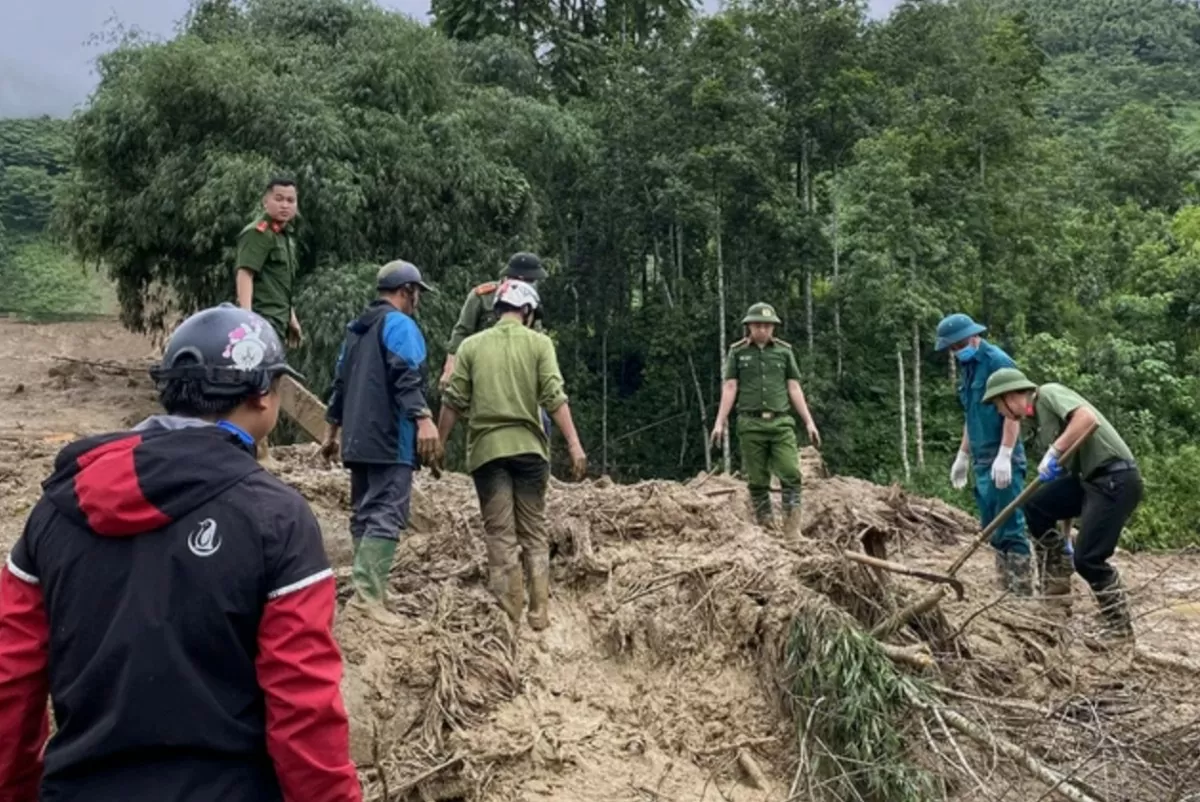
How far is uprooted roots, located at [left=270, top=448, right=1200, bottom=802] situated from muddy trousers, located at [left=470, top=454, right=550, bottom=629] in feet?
0.38

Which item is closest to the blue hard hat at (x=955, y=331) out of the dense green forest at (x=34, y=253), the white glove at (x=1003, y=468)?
the white glove at (x=1003, y=468)

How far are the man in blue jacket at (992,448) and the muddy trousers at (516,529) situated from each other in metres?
2.72

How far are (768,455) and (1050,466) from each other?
7.06ft

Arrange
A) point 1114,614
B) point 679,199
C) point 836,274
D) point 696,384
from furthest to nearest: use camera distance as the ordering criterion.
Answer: point 696,384
point 836,274
point 679,199
point 1114,614

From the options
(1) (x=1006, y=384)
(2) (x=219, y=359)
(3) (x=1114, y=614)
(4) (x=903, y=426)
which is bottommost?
(4) (x=903, y=426)

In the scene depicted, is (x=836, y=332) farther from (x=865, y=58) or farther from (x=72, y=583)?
(x=72, y=583)

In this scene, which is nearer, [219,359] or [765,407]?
[219,359]

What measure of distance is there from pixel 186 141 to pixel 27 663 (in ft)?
51.8

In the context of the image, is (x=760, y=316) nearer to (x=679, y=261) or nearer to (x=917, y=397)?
(x=917, y=397)

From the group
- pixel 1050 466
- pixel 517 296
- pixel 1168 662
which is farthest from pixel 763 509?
pixel 517 296

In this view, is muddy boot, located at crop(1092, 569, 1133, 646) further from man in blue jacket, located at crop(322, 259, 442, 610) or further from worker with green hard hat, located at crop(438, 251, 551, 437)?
man in blue jacket, located at crop(322, 259, 442, 610)

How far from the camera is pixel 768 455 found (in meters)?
7.75

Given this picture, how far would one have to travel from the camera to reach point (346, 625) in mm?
4734

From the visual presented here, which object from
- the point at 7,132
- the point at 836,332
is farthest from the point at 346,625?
the point at 7,132
